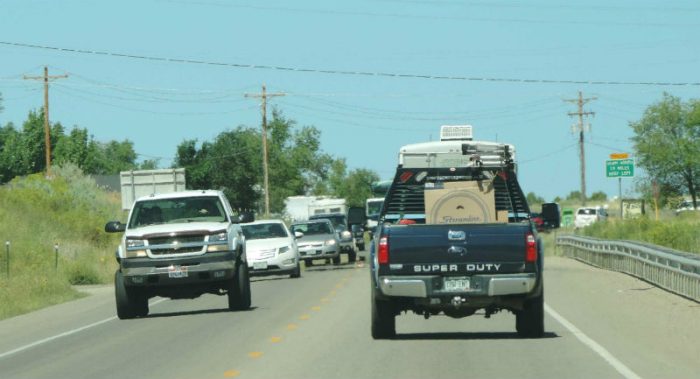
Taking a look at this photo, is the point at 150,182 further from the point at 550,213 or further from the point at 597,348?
the point at 597,348

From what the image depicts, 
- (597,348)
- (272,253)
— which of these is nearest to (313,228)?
(272,253)

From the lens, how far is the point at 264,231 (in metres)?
37.7

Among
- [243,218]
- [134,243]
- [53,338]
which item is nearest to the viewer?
[53,338]

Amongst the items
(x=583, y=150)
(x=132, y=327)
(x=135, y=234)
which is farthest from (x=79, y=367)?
(x=583, y=150)

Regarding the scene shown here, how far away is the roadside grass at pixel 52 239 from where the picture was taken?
31.2 metres

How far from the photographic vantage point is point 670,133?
88688 millimetres

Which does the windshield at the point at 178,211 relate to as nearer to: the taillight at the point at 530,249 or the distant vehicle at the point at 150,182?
the taillight at the point at 530,249

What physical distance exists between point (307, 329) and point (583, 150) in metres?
64.0

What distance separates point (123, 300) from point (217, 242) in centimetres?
187

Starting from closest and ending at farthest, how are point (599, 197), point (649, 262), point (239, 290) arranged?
point (239, 290), point (649, 262), point (599, 197)

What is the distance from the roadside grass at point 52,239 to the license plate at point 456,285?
12360 millimetres

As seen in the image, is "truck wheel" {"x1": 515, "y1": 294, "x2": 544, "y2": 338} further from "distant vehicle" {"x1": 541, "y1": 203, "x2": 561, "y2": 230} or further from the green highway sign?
the green highway sign

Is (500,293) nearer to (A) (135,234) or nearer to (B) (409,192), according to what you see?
(B) (409,192)

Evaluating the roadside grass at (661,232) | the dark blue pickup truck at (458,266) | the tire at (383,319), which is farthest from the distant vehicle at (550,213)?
the roadside grass at (661,232)
